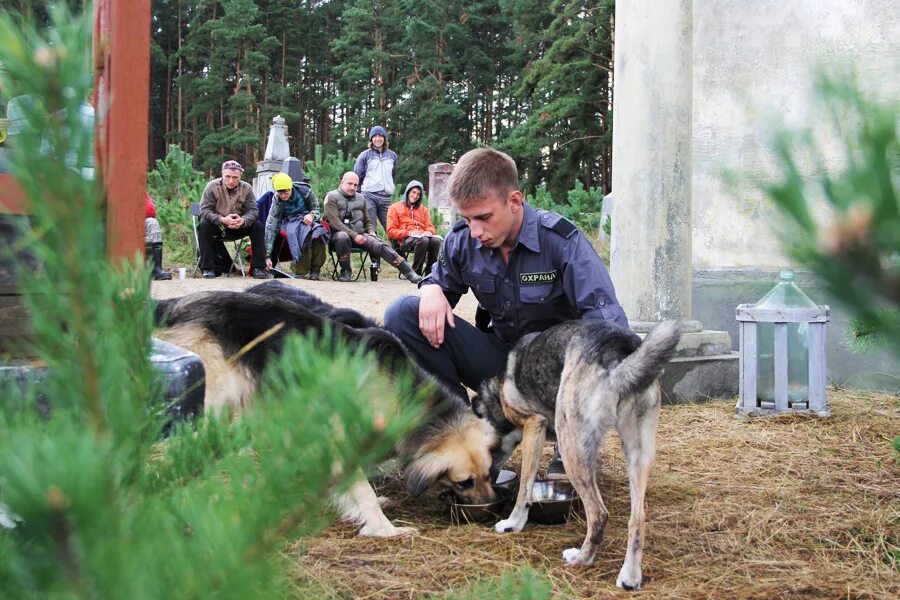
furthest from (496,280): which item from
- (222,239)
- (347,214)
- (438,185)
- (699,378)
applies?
(438,185)

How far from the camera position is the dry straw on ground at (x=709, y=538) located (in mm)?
2256

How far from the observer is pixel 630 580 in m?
2.30

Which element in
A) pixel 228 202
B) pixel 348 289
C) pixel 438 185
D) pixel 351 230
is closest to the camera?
pixel 348 289

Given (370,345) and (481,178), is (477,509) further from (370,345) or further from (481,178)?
(481,178)

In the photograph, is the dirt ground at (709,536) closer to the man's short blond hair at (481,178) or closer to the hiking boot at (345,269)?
the man's short blond hair at (481,178)

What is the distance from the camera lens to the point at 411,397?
577 millimetres

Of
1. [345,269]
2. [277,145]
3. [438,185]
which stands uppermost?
[277,145]

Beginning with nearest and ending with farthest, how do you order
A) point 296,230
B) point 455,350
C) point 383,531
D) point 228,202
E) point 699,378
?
point 383,531 → point 455,350 → point 699,378 → point 228,202 → point 296,230

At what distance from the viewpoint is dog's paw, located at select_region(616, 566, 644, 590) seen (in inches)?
90.5

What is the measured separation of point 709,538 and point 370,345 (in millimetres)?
1344

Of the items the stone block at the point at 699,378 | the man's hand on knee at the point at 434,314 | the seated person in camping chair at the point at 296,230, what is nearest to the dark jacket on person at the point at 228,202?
the seated person in camping chair at the point at 296,230

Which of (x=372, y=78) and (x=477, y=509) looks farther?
(x=372, y=78)

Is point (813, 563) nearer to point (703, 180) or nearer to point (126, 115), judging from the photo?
point (126, 115)

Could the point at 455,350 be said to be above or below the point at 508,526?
above
